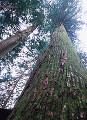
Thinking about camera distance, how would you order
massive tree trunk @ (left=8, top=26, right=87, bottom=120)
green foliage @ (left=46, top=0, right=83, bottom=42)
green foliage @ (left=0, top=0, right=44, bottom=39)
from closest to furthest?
massive tree trunk @ (left=8, top=26, right=87, bottom=120)
green foliage @ (left=0, top=0, right=44, bottom=39)
green foliage @ (left=46, top=0, right=83, bottom=42)

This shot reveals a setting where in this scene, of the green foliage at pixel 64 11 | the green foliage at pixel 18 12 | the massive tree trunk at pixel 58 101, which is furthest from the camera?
the green foliage at pixel 64 11

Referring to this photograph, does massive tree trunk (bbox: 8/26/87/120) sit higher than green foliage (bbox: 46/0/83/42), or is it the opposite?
green foliage (bbox: 46/0/83/42)

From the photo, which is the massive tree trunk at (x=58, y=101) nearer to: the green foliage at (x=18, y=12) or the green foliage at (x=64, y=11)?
the green foliage at (x=18, y=12)

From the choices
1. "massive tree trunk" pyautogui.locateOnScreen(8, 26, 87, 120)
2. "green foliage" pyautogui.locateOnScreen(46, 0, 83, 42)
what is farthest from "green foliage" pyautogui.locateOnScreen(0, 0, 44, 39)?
"massive tree trunk" pyautogui.locateOnScreen(8, 26, 87, 120)

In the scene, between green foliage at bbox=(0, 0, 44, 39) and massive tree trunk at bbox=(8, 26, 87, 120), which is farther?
green foliage at bbox=(0, 0, 44, 39)

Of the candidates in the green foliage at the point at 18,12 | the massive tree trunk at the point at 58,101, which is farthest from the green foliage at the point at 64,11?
the massive tree trunk at the point at 58,101

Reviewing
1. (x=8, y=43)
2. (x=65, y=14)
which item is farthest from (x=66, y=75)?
(x=65, y=14)

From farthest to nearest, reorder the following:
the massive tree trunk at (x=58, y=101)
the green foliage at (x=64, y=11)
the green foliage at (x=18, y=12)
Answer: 1. the green foliage at (x=64, y=11)
2. the green foliage at (x=18, y=12)
3. the massive tree trunk at (x=58, y=101)

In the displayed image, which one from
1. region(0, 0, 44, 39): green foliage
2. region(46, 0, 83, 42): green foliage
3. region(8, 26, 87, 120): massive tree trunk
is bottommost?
region(8, 26, 87, 120): massive tree trunk

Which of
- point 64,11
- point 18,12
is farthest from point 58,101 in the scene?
point 64,11

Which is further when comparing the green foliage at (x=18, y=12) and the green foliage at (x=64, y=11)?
the green foliage at (x=64, y=11)

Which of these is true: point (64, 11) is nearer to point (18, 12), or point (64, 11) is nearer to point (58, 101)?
point (18, 12)

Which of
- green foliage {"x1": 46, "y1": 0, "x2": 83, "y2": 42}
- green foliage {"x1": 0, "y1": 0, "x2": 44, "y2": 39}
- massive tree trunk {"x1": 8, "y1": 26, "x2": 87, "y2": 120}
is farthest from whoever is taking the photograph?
green foliage {"x1": 46, "y1": 0, "x2": 83, "y2": 42}

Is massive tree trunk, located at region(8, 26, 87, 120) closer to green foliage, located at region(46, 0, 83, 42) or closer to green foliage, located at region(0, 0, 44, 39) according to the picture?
green foliage, located at region(0, 0, 44, 39)
